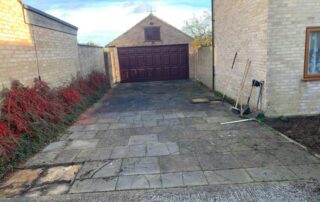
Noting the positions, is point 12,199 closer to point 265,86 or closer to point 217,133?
point 217,133

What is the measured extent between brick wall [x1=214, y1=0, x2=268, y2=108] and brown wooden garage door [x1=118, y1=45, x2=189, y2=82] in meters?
5.68

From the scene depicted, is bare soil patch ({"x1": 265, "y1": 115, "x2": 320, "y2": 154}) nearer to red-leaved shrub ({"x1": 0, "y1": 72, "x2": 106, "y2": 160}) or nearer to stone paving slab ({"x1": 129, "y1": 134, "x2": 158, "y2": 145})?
stone paving slab ({"x1": 129, "y1": 134, "x2": 158, "y2": 145})

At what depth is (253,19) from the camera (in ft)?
19.4

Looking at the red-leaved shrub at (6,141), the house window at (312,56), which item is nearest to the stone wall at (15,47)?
the red-leaved shrub at (6,141)

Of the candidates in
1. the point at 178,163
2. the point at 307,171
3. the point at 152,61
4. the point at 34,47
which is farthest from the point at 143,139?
the point at 152,61

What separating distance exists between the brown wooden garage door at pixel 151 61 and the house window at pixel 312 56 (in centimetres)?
991

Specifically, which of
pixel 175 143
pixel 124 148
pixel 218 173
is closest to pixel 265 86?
pixel 175 143

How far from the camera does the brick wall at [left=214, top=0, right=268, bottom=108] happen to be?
5582mm

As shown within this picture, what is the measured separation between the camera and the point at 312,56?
553 centimetres

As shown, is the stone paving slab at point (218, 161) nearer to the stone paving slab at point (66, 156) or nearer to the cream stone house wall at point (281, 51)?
the stone paving slab at point (66, 156)

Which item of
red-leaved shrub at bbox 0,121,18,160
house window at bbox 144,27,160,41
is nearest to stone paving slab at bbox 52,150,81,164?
red-leaved shrub at bbox 0,121,18,160

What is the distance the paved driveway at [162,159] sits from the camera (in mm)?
3033

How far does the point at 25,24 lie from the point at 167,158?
14.5ft

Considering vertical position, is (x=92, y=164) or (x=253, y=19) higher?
(x=253, y=19)
